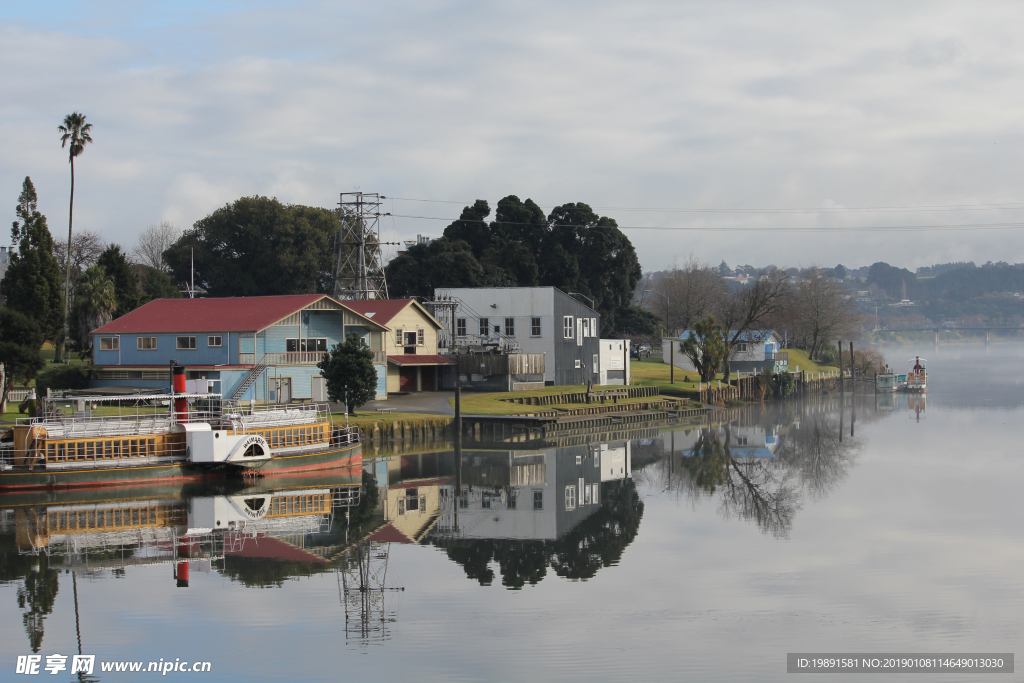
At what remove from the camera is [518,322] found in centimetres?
6197

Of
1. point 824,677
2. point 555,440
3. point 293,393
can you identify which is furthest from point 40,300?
point 824,677

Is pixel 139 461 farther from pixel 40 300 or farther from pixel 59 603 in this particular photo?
pixel 40 300

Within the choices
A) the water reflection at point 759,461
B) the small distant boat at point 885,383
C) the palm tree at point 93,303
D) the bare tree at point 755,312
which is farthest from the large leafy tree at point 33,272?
the small distant boat at point 885,383

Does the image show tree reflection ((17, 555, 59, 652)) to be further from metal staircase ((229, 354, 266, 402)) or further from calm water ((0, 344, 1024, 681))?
metal staircase ((229, 354, 266, 402))

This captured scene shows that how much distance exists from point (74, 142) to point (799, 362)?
69716 mm

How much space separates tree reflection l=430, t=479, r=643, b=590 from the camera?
22.4 metres

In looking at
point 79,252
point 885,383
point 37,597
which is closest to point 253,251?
point 79,252

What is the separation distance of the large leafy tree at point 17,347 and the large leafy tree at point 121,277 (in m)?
20.7

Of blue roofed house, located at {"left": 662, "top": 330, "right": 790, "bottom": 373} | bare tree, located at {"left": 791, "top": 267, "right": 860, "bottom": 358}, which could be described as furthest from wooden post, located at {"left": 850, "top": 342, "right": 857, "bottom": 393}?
blue roofed house, located at {"left": 662, "top": 330, "right": 790, "bottom": 373}

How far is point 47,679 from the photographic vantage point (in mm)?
15672

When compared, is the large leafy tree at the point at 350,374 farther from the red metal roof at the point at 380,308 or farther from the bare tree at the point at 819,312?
the bare tree at the point at 819,312

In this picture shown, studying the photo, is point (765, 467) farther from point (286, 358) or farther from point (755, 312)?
point (755, 312)

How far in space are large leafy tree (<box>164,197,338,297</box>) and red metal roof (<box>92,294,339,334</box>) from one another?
94.4 feet

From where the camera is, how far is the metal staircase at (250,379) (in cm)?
4525
